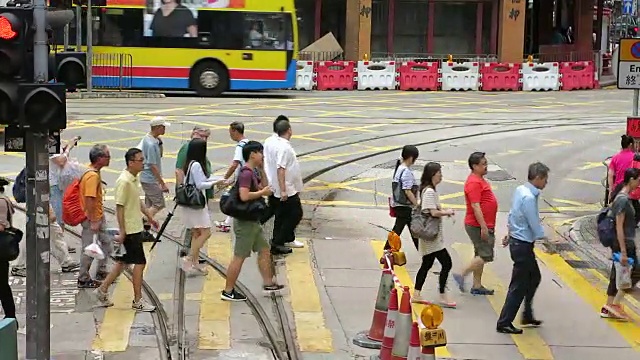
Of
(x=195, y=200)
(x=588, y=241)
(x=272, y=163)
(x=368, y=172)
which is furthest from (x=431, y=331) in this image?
(x=368, y=172)

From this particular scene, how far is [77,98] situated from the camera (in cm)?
2862

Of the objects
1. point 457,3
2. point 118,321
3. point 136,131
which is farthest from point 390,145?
point 457,3

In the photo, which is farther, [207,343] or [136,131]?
[136,131]

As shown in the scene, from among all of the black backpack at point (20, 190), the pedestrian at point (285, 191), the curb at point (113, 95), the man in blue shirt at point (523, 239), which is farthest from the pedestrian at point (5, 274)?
the curb at point (113, 95)

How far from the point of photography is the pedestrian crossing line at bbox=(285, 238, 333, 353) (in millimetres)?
9273

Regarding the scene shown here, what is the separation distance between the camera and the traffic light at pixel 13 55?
304 inches

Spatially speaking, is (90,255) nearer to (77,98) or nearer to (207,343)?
(207,343)

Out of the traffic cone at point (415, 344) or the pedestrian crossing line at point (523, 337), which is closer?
the traffic cone at point (415, 344)

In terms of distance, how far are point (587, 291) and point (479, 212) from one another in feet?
5.90

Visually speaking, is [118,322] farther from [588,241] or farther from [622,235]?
[588,241]

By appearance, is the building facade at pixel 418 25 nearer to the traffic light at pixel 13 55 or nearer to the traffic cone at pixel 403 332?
the traffic cone at pixel 403 332

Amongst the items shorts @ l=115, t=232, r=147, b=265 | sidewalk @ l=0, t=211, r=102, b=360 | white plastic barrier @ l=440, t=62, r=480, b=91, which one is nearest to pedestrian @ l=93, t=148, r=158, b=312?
shorts @ l=115, t=232, r=147, b=265

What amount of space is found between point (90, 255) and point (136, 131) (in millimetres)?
11751

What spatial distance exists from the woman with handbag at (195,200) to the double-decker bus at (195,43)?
1817 cm
